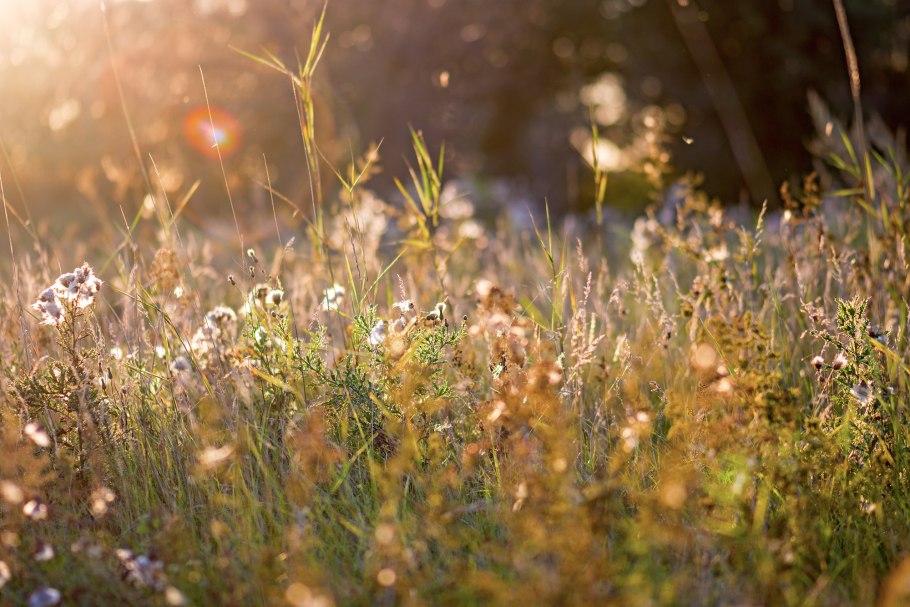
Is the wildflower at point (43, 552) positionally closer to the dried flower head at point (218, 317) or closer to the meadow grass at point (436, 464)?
the meadow grass at point (436, 464)

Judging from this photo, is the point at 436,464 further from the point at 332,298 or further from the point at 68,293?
the point at 68,293

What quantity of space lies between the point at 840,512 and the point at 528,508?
34.8 inches

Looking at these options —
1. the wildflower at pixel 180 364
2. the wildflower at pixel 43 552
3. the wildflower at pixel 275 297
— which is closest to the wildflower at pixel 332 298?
the wildflower at pixel 275 297

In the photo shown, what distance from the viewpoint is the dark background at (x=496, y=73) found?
9.43 m

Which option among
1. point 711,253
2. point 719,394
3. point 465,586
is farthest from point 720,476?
point 711,253

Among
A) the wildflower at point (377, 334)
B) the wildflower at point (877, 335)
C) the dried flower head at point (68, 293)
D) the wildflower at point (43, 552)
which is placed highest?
the dried flower head at point (68, 293)

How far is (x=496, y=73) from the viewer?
998cm

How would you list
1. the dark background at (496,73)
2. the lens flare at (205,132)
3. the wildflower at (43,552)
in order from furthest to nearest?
the lens flare at (205,132) → the dark background at (496,73) → the wildflower at (43,552)

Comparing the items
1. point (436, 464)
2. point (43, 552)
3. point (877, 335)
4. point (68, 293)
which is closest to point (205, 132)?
point (68, 293)

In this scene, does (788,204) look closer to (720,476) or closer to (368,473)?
(720,476)

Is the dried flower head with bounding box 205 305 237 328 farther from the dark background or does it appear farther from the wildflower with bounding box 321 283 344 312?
the dark background

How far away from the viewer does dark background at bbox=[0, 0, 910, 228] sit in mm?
9430

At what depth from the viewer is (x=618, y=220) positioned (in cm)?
893

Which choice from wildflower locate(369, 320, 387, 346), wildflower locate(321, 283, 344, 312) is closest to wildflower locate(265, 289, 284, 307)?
wildflower locate(321, 283, 344, 312)
